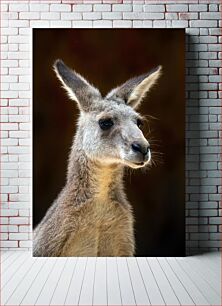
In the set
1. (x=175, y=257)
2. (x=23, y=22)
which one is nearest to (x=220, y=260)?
(x=175, y=257)

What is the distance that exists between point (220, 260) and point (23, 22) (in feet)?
8.54

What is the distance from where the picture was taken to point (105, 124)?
15.1 ft

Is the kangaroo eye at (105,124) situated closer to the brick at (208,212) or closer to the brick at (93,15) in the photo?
the brick at (93,15)

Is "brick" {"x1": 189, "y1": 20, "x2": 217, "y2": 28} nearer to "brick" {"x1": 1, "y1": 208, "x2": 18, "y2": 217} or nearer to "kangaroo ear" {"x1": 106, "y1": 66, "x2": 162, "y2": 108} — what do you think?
"kangaroo ear" {"x1": 106, "y1": 66, "x2": 162, "y2": 108}

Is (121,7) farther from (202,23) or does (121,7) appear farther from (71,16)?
(202,23)

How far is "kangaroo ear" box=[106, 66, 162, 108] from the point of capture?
15.8 feet

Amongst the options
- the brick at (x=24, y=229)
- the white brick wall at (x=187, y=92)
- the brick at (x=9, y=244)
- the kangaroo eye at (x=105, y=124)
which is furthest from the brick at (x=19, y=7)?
the brick at (x=9, y=244)

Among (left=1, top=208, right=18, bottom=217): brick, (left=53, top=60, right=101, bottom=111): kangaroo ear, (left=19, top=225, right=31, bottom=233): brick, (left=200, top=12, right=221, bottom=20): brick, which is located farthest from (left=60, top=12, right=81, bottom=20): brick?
(left=19, top=225, right=31, bottom=233): brick

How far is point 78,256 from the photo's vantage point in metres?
4.80

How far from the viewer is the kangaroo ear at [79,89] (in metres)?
4.80

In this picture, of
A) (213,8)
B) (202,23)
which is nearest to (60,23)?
(202,23)

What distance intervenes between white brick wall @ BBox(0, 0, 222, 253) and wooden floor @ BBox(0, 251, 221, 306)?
0.32 metres

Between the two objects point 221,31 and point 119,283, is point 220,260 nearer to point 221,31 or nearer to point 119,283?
point 119,283

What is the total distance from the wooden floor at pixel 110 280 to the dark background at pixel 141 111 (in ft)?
1.08
